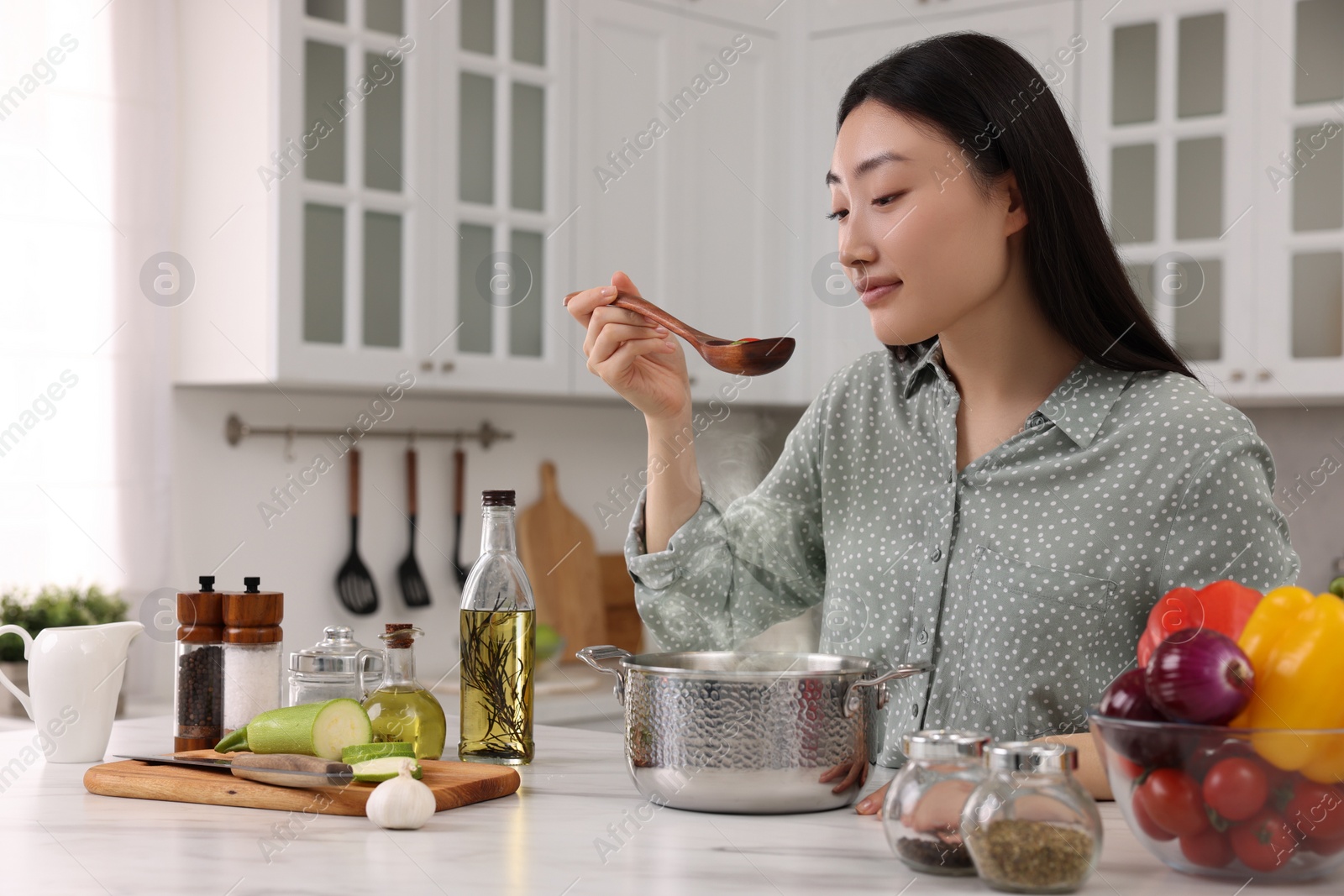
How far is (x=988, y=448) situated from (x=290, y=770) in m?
0.77

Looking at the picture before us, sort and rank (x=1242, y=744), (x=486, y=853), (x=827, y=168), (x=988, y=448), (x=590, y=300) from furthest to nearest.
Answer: (x=827, y=168), (x=988, y=448), (x=590, y=300), (x=486, y=853), (x=1242, y=744)

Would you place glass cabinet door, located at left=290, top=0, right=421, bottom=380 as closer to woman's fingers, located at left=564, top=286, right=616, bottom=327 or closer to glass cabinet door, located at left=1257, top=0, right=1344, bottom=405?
woman's fingers, located at left=564, top=286, right=616, bottom=327

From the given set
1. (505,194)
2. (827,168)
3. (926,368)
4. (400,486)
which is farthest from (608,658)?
(827,168)

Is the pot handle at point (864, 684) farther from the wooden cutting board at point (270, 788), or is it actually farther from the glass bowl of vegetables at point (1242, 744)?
the wooden cutting board at point (270, 788)

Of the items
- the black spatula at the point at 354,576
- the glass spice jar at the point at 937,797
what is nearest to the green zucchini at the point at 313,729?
the glass spice jar at the point at 937,797

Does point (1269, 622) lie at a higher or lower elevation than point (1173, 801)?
higher

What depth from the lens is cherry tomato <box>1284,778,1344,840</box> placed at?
2.67ft

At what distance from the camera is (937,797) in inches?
34.1

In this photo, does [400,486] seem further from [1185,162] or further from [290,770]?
[290,770]

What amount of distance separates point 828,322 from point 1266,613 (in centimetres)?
274

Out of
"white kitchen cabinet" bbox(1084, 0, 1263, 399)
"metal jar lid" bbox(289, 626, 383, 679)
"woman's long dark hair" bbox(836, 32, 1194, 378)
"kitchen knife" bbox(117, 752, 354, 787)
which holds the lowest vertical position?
"kitchen knife" bbox(117, 752, 354, 787)

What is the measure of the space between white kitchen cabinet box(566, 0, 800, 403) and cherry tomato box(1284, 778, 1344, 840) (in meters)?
2.48

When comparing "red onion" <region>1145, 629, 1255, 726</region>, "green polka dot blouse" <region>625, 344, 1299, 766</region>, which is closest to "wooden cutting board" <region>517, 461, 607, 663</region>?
"green polka dot blouse" <region>625, 344, 1299, 766</region>

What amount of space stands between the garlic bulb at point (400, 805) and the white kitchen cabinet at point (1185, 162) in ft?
7.97
